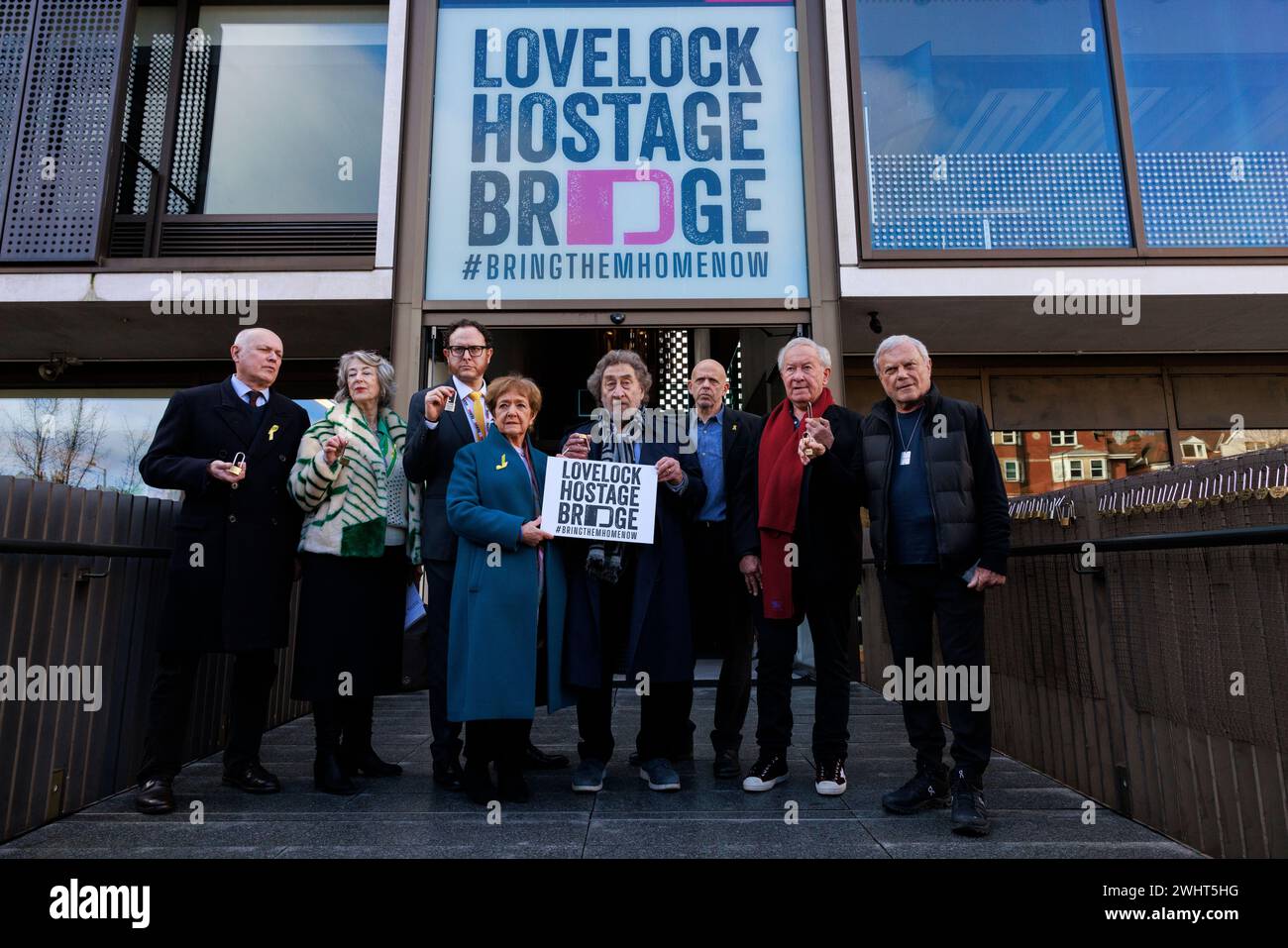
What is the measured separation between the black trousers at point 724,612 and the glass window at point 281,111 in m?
6.31

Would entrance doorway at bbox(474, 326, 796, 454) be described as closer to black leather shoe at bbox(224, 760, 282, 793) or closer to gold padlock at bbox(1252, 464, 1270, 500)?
black leather shoe at bbox(224, 760, 282, 793)

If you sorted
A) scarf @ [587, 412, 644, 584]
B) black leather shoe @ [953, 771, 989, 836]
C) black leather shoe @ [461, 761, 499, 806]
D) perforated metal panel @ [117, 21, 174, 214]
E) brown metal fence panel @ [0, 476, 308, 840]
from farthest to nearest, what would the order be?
perforated metal panel @ [117, 21, 174, 214], scarf @ [587, 412, 644, 584], black leather shoe @ [461, 761, 499, 806], brown metal fence panel @ [0, 476, 308, 840], black leather shoe @ [953, 771, 989, 836]

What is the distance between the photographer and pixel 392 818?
10.3ft

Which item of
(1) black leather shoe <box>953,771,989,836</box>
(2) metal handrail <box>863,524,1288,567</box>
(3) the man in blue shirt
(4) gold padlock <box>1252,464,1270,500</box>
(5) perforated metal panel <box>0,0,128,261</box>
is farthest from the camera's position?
(5) perforated metal panel <box>0,0,128,261</box>

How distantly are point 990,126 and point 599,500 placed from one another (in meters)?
6.70

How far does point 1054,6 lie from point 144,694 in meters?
9.83

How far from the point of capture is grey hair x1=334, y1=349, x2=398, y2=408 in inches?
148

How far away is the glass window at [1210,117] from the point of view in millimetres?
7469

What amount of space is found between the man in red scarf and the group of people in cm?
1

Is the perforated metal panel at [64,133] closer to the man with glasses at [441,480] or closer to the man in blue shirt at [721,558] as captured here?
the man with glasses at [441,480]

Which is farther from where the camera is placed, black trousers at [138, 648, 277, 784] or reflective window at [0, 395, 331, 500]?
reflective window at [0, 395, 331, 500]

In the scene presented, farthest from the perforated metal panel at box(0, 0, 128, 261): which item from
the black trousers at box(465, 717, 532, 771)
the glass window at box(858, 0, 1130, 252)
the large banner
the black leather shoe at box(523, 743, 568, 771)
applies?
the glass window at box(858, 0, 1130, 252)

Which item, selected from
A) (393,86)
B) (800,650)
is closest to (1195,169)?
(800,650)

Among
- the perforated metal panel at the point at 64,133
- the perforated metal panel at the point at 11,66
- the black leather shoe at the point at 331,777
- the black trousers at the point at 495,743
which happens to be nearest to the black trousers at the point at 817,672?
the black trousers at the point at 495,743
